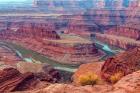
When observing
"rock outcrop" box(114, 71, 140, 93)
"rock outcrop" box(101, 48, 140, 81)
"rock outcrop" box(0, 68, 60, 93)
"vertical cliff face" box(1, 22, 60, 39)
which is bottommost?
"vertical cliff face" box(1, 22, 60, 39)

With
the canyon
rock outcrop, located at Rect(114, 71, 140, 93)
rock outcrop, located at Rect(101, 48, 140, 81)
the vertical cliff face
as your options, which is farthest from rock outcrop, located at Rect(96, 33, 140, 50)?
rock outcrop, located at Rect(114, 71, 140, 93)

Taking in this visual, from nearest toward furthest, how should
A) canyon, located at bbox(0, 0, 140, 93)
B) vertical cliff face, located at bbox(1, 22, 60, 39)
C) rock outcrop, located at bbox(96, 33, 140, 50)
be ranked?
canyon, located at bbox(0, 0, 140, 93), rock outcrop, located at bbox(96, 33, 140, 50), vertical cliff face, located at bbox(1, 22, 60, 39)

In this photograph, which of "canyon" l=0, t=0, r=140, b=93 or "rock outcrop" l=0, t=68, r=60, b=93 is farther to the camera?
"rock outcrop" l=0, t=68, r=60, b=93

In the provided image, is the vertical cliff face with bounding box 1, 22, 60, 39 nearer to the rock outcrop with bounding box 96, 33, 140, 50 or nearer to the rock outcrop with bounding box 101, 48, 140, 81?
the rock outcrop with bounding box 96, 33, 140, 50

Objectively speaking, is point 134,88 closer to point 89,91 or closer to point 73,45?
point 89,91

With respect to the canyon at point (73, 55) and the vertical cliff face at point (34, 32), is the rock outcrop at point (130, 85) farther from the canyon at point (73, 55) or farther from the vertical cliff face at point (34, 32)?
the vertical cliff face at point (34, 32)

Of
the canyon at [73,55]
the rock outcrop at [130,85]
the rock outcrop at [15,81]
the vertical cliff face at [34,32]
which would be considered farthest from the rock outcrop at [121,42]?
the rock outcrop at [130,85]

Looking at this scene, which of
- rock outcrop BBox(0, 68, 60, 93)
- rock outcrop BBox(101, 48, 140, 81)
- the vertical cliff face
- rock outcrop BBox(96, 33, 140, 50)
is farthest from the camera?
the vertical cliff face

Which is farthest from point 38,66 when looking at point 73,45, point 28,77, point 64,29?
point 64,29
